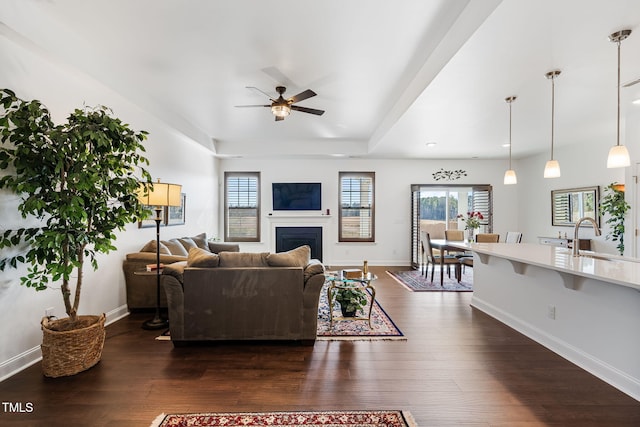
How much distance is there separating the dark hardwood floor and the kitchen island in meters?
0.14

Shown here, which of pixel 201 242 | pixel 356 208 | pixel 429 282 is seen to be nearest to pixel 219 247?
pixel 201 242

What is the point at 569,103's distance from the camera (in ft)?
12.2

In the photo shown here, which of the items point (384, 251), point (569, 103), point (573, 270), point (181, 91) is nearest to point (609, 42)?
point (569, 103)

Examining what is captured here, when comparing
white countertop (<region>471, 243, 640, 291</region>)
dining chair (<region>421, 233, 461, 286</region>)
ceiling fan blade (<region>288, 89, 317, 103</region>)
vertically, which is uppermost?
ceiling fan blade (<region>288, 89, 317, 103</region>)

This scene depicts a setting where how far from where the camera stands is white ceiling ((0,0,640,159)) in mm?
2275

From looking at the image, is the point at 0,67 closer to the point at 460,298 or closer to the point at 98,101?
the point at 98,101

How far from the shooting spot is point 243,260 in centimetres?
290

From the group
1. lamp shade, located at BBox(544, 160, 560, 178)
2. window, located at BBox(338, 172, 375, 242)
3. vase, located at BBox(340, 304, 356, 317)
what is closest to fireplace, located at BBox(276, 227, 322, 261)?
window, located at BBox(338, 172, 375, 242)

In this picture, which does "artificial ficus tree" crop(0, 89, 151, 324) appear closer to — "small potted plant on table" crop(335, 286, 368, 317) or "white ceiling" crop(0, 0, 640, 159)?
"white ceiling" crop(0, 0, 640, 159)

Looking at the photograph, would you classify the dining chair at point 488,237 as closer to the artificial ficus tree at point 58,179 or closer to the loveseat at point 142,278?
the loveseat at point 142,278

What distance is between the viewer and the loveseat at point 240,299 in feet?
9.24

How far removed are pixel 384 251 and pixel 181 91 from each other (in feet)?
17.7

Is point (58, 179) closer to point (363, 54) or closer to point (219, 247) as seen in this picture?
point (363, 54)

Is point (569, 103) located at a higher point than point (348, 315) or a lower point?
higher
